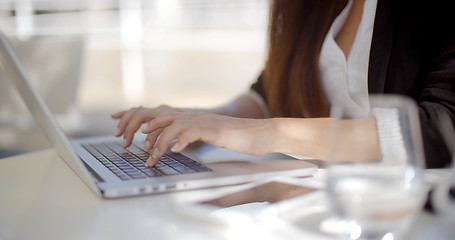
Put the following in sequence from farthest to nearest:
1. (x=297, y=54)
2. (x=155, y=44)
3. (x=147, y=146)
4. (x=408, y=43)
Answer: (x=155, y=44)
(x=297, y=54)
(x=408, y=43)
(x=147, y=146)

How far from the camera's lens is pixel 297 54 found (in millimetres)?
1285

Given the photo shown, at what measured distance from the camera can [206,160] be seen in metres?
0.80

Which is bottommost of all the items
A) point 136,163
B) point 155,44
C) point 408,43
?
point 155,44

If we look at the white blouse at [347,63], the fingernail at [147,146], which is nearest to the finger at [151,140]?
the fingernail at [147,146]

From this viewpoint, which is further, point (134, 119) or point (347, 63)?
point (347, 63)

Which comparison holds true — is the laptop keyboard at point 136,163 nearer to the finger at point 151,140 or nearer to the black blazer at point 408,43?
the finger at point 151,140

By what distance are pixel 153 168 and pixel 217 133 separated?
11 cm

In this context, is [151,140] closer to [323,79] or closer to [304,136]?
[304,136]

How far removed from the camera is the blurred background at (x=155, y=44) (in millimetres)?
4898

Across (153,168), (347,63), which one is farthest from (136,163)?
(347,63)

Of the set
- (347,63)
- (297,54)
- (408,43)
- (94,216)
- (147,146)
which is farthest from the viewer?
(297,54)

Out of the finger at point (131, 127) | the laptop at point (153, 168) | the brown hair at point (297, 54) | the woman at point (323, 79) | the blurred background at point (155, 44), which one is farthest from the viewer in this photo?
the blurred background at point (155, 44)

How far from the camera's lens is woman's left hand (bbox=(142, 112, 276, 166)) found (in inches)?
29.1

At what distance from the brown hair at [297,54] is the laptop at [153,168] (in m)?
0.43
